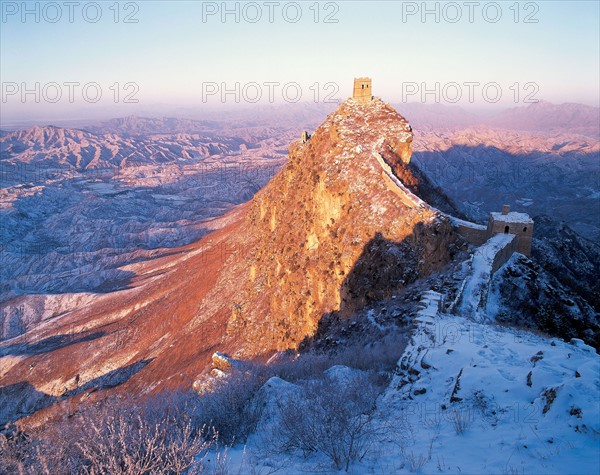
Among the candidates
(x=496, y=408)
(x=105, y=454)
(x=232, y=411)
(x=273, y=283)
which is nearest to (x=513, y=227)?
(x=496, y=408)

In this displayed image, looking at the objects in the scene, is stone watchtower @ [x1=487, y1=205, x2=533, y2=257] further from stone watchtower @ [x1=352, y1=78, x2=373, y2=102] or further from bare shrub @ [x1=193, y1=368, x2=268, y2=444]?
stone watchtower @ [x1=352, y1=78, x2=373, y2=102]

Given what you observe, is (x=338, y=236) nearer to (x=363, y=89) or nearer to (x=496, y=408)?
(x=363, y=89)

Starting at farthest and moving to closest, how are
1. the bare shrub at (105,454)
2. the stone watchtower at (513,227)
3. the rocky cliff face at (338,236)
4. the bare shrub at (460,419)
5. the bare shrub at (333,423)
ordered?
the rocky cliff face at (338,236), the stone watchtower at (513,227), the bare shrub at (460,419), the bare shrub at (333,423), the bare shrub at (105,454)

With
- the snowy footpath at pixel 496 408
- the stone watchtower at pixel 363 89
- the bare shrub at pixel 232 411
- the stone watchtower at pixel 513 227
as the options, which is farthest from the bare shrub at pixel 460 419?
the stone watchtower at pixel 363 89

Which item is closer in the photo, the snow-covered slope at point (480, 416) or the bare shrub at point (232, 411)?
the snow-covered slope at point (480, 416)

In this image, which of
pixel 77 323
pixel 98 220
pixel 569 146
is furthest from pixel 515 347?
pixel 569 146

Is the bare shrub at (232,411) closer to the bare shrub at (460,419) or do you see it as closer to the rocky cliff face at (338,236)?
the bare shrub at (460,419)

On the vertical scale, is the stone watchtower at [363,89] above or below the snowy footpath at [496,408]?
above

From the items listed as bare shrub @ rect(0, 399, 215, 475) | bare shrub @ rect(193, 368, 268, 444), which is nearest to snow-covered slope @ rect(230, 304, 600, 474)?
bare shrub @ rect(193, 368, 268, 444)
